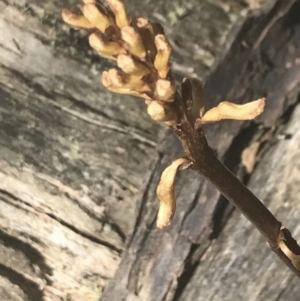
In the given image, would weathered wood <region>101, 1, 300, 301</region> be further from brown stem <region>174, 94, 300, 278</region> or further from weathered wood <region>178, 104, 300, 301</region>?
brown stem <region>174, 94, 300, 278</region>

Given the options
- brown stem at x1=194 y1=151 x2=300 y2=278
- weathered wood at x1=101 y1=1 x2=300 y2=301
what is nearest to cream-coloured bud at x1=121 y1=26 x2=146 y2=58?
brown stem at x1=194 y1=151 x2=300 y2=278

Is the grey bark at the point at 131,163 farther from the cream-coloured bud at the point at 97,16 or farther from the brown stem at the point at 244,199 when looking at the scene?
the cream-coloured bud at the point at 97,16

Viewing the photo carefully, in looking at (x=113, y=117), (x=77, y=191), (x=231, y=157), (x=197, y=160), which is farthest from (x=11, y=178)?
(x=197, y=160)

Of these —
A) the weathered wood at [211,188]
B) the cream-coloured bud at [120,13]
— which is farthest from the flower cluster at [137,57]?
the weathered wood at [211,188]

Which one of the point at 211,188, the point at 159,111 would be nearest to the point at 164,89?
the point at 159,111

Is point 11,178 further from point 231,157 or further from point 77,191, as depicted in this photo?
point 231,157

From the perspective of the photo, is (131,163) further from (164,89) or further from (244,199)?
(164,89)
